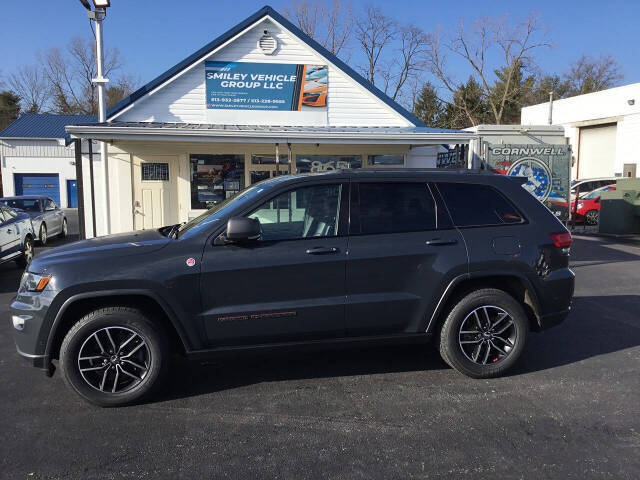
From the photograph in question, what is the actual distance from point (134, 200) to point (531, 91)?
44.6m

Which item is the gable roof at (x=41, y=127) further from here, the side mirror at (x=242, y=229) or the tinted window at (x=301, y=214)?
the side mirror at (x=242, y=229)

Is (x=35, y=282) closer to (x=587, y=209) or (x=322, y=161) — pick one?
(x=322, y=161)

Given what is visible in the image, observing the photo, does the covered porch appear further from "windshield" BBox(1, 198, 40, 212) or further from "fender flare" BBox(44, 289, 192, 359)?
"fender flare" BBox(44, 289, 192, 359)

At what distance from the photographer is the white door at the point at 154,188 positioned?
1227cm

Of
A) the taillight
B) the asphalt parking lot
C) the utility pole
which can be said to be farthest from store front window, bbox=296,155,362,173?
the taillight

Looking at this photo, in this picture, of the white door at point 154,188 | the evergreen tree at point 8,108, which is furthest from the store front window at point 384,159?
the evergreen tree at point 8,108

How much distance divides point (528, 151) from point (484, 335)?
8337mm

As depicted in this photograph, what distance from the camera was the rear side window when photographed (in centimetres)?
439

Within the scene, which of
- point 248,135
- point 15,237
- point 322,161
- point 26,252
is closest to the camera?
point 15,237

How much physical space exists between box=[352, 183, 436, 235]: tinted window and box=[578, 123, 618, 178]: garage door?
3233 centimetres

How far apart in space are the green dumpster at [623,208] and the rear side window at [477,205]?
12.7 metres

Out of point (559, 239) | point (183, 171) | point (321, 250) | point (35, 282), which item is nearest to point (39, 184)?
point (183, 171)

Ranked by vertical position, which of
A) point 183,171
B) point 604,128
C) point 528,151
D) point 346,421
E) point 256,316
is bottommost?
point 346,421

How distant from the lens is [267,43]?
40.5 ft
